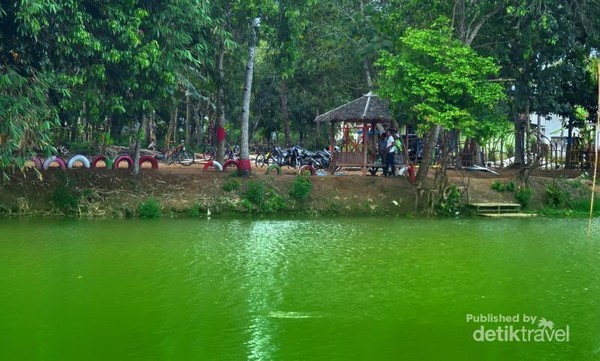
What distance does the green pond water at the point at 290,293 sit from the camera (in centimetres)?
766

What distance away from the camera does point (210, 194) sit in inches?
812

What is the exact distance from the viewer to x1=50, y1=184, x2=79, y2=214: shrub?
63.0 ft

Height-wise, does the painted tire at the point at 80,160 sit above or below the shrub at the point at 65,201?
above

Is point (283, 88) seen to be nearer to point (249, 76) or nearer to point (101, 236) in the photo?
point (249, 76)

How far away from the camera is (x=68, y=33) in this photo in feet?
50.6

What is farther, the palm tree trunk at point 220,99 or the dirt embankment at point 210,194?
the palm tree trunk at point 220,99

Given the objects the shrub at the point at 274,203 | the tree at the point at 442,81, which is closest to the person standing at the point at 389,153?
the tree at the point at 442,81

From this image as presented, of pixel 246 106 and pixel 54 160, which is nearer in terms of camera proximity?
pixel 54 160

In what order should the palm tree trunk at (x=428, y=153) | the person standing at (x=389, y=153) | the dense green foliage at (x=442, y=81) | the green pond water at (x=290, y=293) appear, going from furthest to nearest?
the person standing at (x=389, y=153) < the palm tree trunk at (x=428, y=153) < the dense green foliage at (x=442, y=81) < the green pond water at (x=290, y=293)

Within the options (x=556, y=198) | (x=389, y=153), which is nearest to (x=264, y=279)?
(x=389, y=153)

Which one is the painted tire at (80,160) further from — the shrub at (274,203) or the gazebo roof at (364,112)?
the gazebo roof at (364,112)

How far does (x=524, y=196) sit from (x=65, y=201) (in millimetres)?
13033

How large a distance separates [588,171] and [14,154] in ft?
63.3

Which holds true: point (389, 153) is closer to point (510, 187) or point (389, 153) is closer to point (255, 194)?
point (510, 187)
